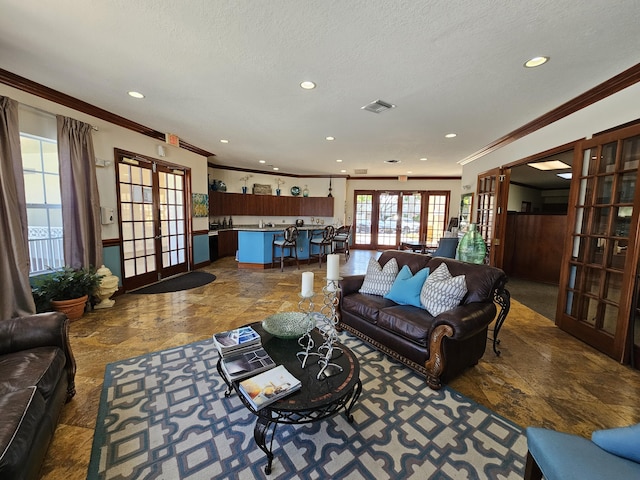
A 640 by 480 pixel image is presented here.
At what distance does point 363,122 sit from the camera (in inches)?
152

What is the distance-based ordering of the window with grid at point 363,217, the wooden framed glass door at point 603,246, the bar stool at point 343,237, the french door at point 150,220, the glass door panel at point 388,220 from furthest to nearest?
the window with grid at point 363,217
the glass door panel at point 388,220
the bar stool at point 343,237
the french door at point 150,220
the wooden framed glass door at point 603,246

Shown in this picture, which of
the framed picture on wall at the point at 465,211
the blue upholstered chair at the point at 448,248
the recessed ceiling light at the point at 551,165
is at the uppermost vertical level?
the recessed ceiling light at the point at 551,165

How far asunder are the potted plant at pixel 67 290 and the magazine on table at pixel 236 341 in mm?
2593

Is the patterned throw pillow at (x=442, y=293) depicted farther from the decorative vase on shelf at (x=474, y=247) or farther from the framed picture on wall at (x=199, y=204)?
the framed picture on wall at (x=199, y=204)

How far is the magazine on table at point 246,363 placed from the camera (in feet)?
4.85

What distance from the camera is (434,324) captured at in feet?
6.54

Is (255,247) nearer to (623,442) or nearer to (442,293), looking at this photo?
(442,293)

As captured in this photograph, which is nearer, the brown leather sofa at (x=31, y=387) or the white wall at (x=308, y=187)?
the brown leather sofa at (x=31, y=387)

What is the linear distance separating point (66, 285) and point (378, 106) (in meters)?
4.38

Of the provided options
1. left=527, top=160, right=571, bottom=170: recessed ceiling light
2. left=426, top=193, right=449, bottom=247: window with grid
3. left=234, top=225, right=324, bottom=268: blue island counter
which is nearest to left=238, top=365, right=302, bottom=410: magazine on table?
left=234, top=225, right=324, bottom=268: blue island counter

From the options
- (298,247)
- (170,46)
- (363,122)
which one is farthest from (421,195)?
(170,46)

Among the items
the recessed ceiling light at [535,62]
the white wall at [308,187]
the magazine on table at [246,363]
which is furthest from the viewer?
the white wall at [308,187]

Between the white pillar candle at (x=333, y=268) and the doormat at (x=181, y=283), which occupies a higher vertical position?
the white pillar candle at (x=333, y=268)

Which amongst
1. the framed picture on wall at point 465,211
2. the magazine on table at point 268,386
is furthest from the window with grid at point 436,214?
the magazine on table at point 268,386
